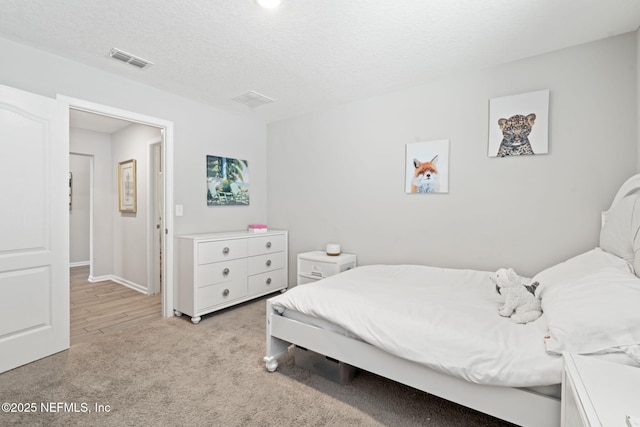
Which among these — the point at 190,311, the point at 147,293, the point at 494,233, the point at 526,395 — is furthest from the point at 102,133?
the point at 526,395

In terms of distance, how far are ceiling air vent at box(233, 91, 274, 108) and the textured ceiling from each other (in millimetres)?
375

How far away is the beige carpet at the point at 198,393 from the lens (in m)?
1.66

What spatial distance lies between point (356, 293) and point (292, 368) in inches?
30.0

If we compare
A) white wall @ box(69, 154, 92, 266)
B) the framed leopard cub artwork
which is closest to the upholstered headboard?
the framed leopard cub artwork

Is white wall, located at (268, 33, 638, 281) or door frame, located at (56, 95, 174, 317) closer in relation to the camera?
white wall, located at (268, 33, 638, 281)

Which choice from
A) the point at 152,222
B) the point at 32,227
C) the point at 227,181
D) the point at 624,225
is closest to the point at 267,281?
the point at 227,181

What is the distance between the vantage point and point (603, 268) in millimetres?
1594

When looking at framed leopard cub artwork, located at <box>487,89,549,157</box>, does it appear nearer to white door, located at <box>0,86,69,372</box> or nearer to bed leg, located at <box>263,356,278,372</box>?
bed leg, located at <box>263,356,278,372</box>

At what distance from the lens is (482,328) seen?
147cm

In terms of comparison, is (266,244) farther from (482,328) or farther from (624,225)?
(624,225)

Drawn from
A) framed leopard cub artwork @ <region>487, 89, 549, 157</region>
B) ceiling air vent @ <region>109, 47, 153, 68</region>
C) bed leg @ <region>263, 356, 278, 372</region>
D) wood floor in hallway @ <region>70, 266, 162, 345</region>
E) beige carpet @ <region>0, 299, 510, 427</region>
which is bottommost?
wood floor in hallway @ <region>70, 266, 162, 345</region>

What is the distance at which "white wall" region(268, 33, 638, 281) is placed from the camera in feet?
7.29

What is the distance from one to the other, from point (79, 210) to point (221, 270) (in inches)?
180

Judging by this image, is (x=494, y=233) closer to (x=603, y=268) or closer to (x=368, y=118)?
(x=603, y=268)
